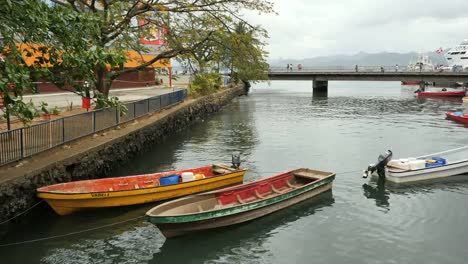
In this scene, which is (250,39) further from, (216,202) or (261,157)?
(216,202)

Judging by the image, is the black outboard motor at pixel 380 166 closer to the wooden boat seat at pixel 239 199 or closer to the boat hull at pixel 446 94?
the wooden boat seat at pixel 239 199

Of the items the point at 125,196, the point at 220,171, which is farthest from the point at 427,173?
the point at 125,196

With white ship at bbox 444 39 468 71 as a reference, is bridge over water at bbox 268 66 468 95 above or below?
below

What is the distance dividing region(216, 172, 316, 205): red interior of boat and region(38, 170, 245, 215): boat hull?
70.2 inches

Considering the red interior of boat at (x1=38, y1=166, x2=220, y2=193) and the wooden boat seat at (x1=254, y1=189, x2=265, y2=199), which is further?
the wooden boat seat at (x1=254, y1=189, x2=265, y2=199)

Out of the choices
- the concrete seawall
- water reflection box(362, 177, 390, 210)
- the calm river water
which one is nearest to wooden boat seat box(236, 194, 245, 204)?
the calm river water

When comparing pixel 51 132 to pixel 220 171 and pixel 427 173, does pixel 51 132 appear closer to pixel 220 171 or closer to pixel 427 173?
pixel 220 171

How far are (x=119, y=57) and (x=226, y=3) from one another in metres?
15.8

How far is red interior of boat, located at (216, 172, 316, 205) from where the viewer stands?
1357cm

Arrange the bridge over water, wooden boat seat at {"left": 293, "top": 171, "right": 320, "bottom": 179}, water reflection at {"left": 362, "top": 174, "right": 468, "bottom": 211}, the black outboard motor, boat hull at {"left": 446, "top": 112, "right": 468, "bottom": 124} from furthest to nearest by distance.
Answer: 1. the bridge over water
2. boat hull at {"left": 446, "top": 112, "right": 468, "bottom": 124}
3. the black outboard motor
4. water reflection at {"left": 362, "top": 174, "right": 468, "bottom": 211}
5. wooden boat seat at {"left": 293, "top": 171, "right": 320, "bottom": 179}

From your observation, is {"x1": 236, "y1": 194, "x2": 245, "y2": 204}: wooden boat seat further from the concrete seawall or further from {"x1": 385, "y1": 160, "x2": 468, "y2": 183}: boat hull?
{"x1": 385, "y1": 160, "x2": 468, "y2": 183}: boat hull

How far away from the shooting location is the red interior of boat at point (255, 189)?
1357 centimetres

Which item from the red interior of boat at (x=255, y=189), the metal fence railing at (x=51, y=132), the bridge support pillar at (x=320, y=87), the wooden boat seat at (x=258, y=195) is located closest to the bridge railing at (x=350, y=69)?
the bridge support pillar at (x=320, y=87)

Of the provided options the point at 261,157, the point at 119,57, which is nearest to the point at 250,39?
the point at 261,157
